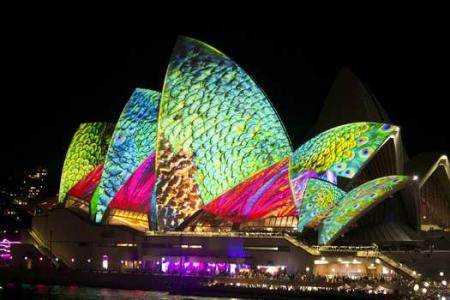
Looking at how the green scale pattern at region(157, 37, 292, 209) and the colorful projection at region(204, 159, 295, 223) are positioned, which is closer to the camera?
the colorful projection at region(204, 159, 295, 223)

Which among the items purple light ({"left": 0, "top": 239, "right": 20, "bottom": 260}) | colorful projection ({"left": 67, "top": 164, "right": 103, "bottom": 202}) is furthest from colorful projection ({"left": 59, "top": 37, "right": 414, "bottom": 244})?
Answer: purple light ({"left": 0, "top": 239, "right": 20, "bottom": 260})

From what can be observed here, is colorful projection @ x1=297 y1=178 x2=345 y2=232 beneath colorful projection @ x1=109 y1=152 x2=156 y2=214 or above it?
beneath

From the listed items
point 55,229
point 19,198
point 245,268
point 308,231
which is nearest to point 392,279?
point 308,231

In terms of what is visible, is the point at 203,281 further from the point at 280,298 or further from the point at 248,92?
the point at 248,92

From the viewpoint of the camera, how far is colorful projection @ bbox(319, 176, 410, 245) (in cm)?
4716

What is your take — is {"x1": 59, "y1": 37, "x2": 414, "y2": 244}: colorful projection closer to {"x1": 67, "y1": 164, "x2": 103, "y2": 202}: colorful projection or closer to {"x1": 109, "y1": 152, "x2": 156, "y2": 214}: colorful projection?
{"x1": 109, "y1": 152, "x2": 156, "y2": 214}: colorful projection

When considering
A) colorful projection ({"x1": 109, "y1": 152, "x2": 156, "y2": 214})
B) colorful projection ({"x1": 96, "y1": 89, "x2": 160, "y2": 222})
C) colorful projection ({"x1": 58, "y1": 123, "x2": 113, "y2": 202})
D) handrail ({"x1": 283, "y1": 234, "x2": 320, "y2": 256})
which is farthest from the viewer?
colorful projection ({"x1": 58, "y1": 123, "x2": 113, "y2": 202})

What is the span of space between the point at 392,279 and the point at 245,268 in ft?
35.2

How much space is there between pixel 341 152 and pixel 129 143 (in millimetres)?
17118

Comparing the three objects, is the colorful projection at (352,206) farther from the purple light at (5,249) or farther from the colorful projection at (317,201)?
the purple light at (5,249)

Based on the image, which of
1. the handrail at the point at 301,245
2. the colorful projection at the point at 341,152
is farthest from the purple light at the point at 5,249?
the colorful projection at the point at 341,152

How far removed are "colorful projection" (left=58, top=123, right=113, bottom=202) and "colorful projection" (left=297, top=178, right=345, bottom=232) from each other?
2125 cm

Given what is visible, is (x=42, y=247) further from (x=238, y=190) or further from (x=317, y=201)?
(x=317, y=201)

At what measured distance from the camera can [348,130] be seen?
168 ft
